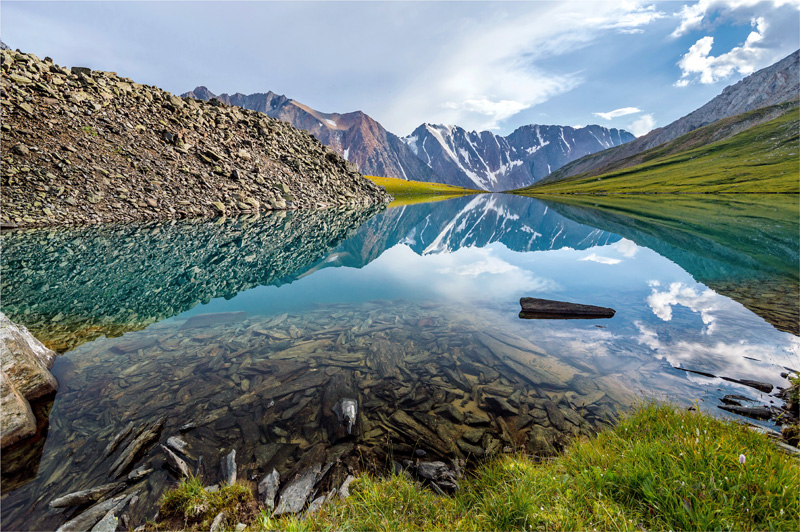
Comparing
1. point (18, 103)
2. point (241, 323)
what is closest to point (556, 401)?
point (241, 323)

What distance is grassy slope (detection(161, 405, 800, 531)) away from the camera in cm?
351

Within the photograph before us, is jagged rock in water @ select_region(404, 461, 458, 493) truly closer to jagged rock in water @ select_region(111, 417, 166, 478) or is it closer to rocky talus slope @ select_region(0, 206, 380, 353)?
jagged rock in water @ select_region(111, 417, 166, 478)

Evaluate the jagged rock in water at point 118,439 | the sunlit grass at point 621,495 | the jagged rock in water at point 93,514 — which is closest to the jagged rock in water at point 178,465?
the jagged rock in water at point 93,514

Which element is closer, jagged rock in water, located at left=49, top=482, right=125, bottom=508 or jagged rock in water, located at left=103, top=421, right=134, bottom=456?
jagged rock in water, located at left=49, top=482, right=125, bottom=508

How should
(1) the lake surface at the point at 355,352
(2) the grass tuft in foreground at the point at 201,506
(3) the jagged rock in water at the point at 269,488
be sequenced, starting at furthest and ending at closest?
(1) the lake surface at the point at 355,352, (3) the jagged rock in water at the point at 269,488, (2) the grass tuft in foreground at the point at 201,506

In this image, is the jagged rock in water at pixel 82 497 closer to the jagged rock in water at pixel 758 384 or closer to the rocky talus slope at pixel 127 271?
the rocky talus slope at pixel 127 271

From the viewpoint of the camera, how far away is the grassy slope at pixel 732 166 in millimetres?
100125

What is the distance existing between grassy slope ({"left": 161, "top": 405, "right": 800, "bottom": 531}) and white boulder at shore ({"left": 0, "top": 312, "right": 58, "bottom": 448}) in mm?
4396

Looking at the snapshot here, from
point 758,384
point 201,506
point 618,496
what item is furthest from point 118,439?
point 758,384

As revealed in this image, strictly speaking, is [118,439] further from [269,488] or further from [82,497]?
[269,488]

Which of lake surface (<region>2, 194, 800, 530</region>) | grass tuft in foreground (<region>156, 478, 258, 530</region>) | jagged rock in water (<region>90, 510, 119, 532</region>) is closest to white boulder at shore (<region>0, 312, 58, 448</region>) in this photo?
lake surface (<region>2, 194, 800, 530</region>)

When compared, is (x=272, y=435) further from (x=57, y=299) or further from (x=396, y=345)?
(x=57, y=299)

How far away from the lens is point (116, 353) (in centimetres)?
1068

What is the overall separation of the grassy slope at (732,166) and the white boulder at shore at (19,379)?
13325cm
